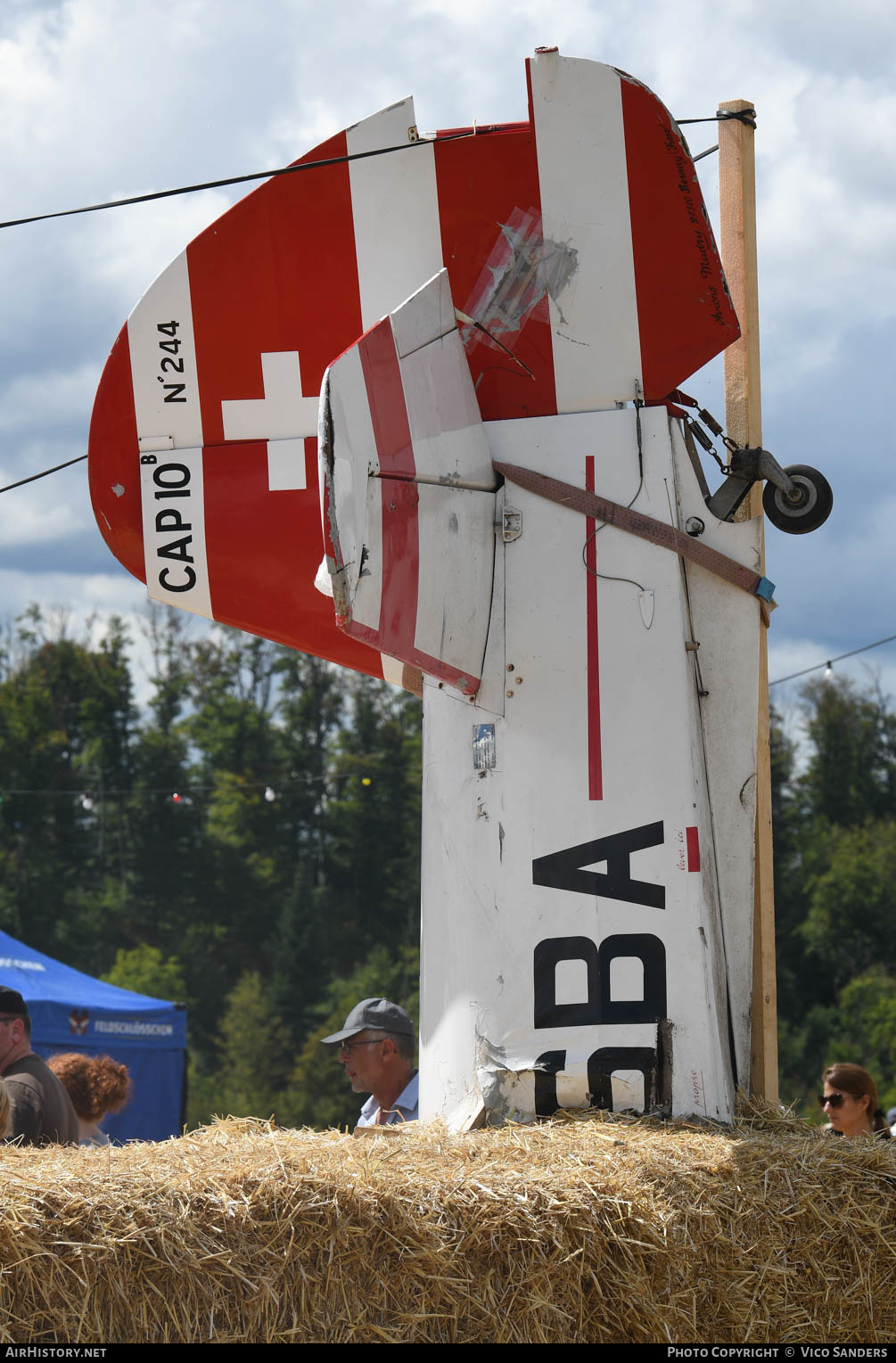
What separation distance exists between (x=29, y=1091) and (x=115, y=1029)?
298 inches

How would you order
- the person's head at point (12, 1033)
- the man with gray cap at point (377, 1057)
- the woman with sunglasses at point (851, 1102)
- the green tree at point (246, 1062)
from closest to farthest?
the person's head at point (12, 1033), the woman with sunglasses at point (851, 1102), the man with gray cap at point (377, 1057), the green tree at point (246, 1062)

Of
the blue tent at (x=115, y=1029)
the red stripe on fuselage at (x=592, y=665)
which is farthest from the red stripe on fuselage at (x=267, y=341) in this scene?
the blue tent at (x=115, y=1029)

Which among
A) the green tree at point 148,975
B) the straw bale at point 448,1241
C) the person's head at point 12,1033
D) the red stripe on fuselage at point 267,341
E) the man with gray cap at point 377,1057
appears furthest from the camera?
the green tree at point 148,975

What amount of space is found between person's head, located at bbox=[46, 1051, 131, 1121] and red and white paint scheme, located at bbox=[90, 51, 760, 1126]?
1.82 m

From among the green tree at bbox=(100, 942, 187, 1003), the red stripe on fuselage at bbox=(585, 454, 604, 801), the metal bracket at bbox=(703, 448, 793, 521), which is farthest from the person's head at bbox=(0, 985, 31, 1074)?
the green tree at bbox=(100, 942, 187, 1003)

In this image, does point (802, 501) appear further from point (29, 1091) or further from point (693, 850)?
point (29, 1091)

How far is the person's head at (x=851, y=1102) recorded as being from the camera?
518cm

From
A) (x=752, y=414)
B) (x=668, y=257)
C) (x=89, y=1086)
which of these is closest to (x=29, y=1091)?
(x=89, y=1086)

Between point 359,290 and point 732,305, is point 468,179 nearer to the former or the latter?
point 359,290

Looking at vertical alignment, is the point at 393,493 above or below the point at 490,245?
below

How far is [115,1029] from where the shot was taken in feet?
38.3

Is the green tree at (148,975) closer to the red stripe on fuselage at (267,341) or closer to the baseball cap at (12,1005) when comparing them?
the baseball cap at (12,1005)

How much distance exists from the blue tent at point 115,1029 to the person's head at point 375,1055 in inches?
243

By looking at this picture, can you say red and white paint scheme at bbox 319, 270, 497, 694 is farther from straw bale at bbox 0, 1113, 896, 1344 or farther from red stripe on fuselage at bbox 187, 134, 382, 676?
straw bale at bbox 0, 1113, 896, 1344
